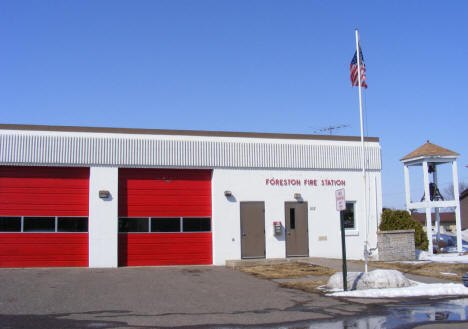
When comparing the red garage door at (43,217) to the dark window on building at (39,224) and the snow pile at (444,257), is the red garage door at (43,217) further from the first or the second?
the snow pile at (444,257)

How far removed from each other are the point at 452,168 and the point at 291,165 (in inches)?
319

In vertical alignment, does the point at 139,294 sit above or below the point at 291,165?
below

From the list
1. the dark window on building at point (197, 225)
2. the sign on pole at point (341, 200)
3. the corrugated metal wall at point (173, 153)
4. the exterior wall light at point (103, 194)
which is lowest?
the dark window on building at point (197, 225)

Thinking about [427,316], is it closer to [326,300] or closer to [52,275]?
[326,300]

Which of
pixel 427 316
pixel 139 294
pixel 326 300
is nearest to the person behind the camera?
pixel 427 316

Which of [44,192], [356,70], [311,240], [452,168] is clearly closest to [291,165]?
[311,240]

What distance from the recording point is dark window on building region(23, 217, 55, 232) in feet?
66.9

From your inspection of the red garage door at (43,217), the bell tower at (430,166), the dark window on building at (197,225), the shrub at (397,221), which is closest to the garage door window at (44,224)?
the red garage door at (43,217)

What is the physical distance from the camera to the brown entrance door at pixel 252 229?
71.5 ft

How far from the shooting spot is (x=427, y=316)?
34.0 feet

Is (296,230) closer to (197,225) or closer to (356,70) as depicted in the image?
(197,225)

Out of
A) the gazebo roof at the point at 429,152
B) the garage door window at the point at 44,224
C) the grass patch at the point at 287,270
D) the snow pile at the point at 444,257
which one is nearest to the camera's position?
the grass patch at the point at 287,270

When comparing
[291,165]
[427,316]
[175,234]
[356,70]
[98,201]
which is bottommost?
[427,316]

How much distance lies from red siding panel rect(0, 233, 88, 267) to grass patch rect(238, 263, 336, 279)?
21.1 feet
